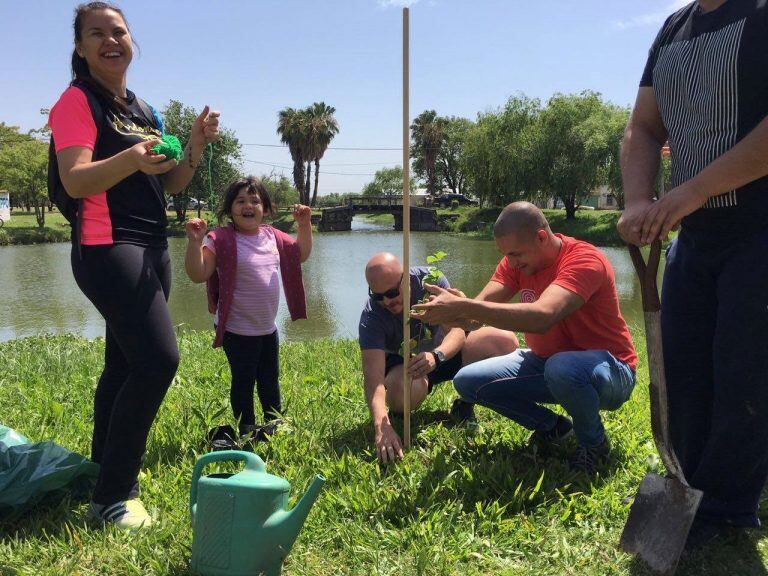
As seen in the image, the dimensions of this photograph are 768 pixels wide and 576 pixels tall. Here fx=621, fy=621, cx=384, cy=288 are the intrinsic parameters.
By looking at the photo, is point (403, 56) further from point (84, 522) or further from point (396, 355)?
point (84, 522)

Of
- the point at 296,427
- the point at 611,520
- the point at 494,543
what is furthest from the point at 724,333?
the point at 296,427

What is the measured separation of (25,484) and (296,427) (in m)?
1.28

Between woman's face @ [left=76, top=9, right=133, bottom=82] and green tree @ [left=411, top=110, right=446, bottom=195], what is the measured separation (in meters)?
61.9

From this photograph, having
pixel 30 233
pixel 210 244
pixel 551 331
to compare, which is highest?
pixel 210 244

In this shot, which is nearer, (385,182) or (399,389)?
(399,389)

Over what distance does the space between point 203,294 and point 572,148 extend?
22783 mm

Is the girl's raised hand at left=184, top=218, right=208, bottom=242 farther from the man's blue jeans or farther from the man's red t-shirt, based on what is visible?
the man's red t-shirt

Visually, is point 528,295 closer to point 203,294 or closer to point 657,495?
point 657,495

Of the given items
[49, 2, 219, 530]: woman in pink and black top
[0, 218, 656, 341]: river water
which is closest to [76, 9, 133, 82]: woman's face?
[49, 2, 219, 530]: woman in pink and black top

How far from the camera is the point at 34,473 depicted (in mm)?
2371

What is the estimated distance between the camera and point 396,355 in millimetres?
3461

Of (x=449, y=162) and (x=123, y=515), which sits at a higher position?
(x=449, y=162)

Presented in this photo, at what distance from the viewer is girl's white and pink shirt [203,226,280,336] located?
3129mm

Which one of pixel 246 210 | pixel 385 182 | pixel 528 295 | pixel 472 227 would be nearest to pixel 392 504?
pixel 528 295
